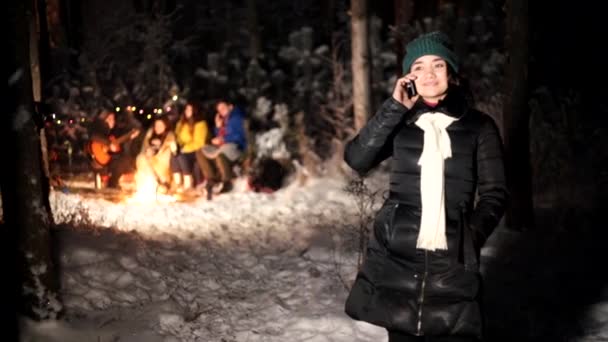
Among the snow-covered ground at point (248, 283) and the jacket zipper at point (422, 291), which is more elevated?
the jacket zipper at point (422, 291)

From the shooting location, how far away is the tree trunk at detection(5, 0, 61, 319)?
13.9ft

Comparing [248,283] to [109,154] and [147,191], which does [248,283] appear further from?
[109,154]

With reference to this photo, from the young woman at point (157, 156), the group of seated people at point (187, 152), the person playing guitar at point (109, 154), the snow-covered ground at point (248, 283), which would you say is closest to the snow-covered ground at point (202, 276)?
the snow-covered ground at point (248, 283)

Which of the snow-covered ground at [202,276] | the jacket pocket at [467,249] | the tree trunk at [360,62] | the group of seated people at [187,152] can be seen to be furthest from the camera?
the tree trunk at [360,62]

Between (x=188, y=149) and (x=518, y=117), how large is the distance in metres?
6.27

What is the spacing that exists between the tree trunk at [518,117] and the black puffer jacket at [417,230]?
15.5ft

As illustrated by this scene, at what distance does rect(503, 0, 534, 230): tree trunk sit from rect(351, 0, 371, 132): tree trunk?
17.5ft

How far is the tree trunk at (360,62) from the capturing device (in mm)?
12312

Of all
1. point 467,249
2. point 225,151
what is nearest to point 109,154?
point 225,151

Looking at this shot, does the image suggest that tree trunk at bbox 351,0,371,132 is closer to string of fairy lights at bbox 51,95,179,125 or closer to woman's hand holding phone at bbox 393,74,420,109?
string of fairy lights at bbox 51,95,179,125

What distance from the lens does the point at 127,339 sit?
4582 mm

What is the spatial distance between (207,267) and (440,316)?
4.27 meters

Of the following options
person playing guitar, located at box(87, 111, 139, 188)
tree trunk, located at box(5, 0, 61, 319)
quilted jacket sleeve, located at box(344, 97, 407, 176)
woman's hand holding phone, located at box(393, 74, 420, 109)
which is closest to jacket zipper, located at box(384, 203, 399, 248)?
quilted jacket sleeve, located at box(344, 97, 407, 176)

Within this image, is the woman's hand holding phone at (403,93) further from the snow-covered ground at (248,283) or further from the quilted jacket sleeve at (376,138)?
the snow-covered ground at (248,283)
